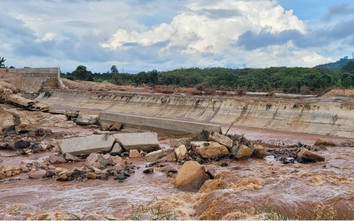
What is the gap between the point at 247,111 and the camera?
96.2 ft

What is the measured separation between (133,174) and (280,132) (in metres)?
13.6

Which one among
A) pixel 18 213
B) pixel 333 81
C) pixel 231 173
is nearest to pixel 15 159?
pixel 18 213

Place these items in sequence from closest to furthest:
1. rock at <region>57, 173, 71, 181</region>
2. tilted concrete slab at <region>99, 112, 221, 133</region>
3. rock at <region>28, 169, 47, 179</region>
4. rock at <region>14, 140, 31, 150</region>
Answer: rock at <region>57, 173, 71, 181</region>, rock at <region>28, 169, 47, 179</region>, rock at <region>14, 140, 31, 150</region>, tilted concrete slab at <region>99, 112, 221, 133</region>

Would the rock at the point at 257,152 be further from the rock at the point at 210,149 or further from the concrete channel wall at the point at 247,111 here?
the concrete channel wall at the point at 247,111

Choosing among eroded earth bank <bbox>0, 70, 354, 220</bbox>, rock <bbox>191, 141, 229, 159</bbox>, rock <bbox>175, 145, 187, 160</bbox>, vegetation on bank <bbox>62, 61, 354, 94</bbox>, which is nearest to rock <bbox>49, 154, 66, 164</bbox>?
eroded earth bank <bbox>0, 70, 354, 220</bbox>

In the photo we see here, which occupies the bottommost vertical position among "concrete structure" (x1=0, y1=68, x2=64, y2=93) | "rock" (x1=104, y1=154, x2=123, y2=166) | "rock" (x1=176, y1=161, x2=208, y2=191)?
"rock" (x1=104, y1=154, x2=123, y2=166)

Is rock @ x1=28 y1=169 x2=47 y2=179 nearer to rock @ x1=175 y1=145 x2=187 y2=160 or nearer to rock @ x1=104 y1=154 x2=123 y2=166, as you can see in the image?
rock @ x1=104 y1=154 x2=123 y2=166

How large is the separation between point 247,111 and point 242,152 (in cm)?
1387

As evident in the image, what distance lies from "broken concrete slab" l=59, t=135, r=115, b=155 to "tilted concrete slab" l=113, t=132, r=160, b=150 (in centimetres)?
50

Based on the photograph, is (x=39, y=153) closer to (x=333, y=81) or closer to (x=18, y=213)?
(x=18, y=213)

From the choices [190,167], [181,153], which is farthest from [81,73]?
[190,167]

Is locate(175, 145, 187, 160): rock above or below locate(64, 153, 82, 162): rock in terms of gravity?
above

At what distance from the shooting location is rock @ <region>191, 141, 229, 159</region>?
15898 mm

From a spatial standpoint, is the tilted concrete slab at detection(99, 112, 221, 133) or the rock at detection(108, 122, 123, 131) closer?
the tilted concrete slab at detection(99, 112, 221, 133)
